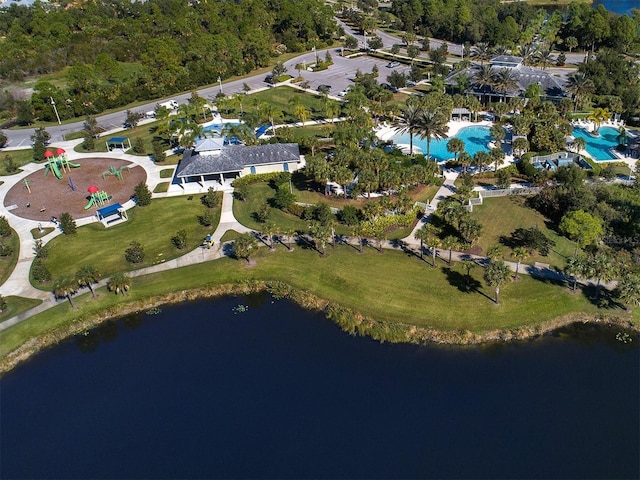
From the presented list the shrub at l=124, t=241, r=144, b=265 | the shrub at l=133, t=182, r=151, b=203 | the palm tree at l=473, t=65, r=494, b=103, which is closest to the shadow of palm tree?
the shrub at l=124, t=241, r=144, b=265

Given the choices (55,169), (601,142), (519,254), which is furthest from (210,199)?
(601,142)

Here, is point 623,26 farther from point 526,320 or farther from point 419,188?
point 526,320

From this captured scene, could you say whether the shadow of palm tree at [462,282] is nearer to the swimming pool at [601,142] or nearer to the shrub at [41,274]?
the swimming pool at [601,142]

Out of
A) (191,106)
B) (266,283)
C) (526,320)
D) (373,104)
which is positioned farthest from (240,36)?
(526,320)

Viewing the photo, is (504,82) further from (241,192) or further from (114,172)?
(114,172)

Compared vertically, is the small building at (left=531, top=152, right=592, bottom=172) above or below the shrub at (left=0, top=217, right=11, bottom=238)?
below

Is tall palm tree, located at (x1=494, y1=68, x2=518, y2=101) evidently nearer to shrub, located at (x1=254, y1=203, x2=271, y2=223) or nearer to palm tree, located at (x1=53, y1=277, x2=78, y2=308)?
shrub, located at (x1=254, y1=203, x2=271, y2=223)
